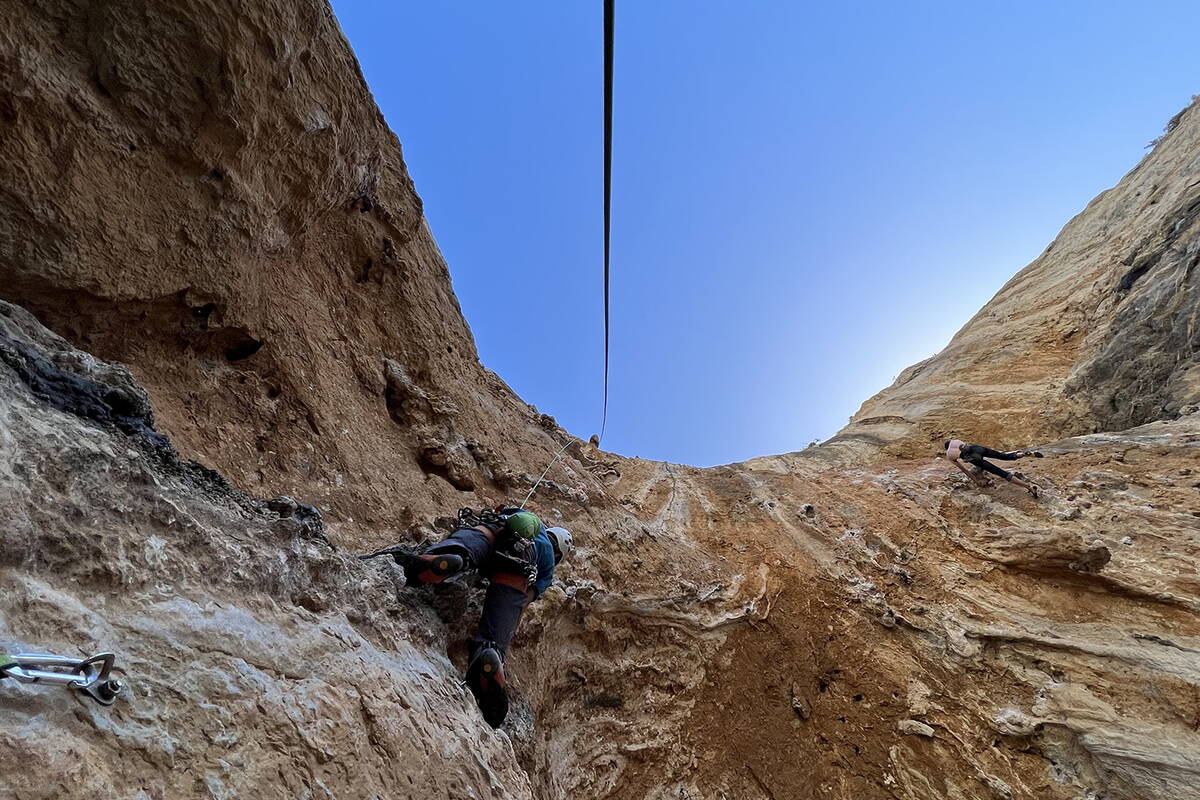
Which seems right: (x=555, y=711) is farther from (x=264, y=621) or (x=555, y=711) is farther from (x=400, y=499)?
(x=264, y=621)

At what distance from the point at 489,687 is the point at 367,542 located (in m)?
1.53

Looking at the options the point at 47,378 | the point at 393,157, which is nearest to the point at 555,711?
the point at 47,378

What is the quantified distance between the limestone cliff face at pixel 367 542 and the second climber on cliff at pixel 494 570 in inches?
9.1

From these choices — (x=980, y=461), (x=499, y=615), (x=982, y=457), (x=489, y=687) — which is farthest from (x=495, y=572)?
(x=982, y=457)

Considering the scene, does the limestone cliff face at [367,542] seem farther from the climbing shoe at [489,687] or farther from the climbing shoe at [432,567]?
the climbing shoe at [489,687]

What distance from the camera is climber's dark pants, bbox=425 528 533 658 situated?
381cm

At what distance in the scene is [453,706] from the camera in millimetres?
3145

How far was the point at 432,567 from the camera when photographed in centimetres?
362

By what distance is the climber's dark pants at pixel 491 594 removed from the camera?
381cm

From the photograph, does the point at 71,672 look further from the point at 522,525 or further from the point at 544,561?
the point at 544,561

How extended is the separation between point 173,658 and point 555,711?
353cm

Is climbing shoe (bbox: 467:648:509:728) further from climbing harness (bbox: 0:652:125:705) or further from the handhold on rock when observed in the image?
the handhold on rock

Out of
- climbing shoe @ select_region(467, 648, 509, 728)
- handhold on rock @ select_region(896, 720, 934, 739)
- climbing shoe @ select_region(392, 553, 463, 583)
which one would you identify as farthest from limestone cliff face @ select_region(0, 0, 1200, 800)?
climbing shoe @ select_region(467, 648, 509, 728)

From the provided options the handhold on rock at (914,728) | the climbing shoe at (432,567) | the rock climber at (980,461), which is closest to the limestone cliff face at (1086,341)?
the rock climber at (980,461)
